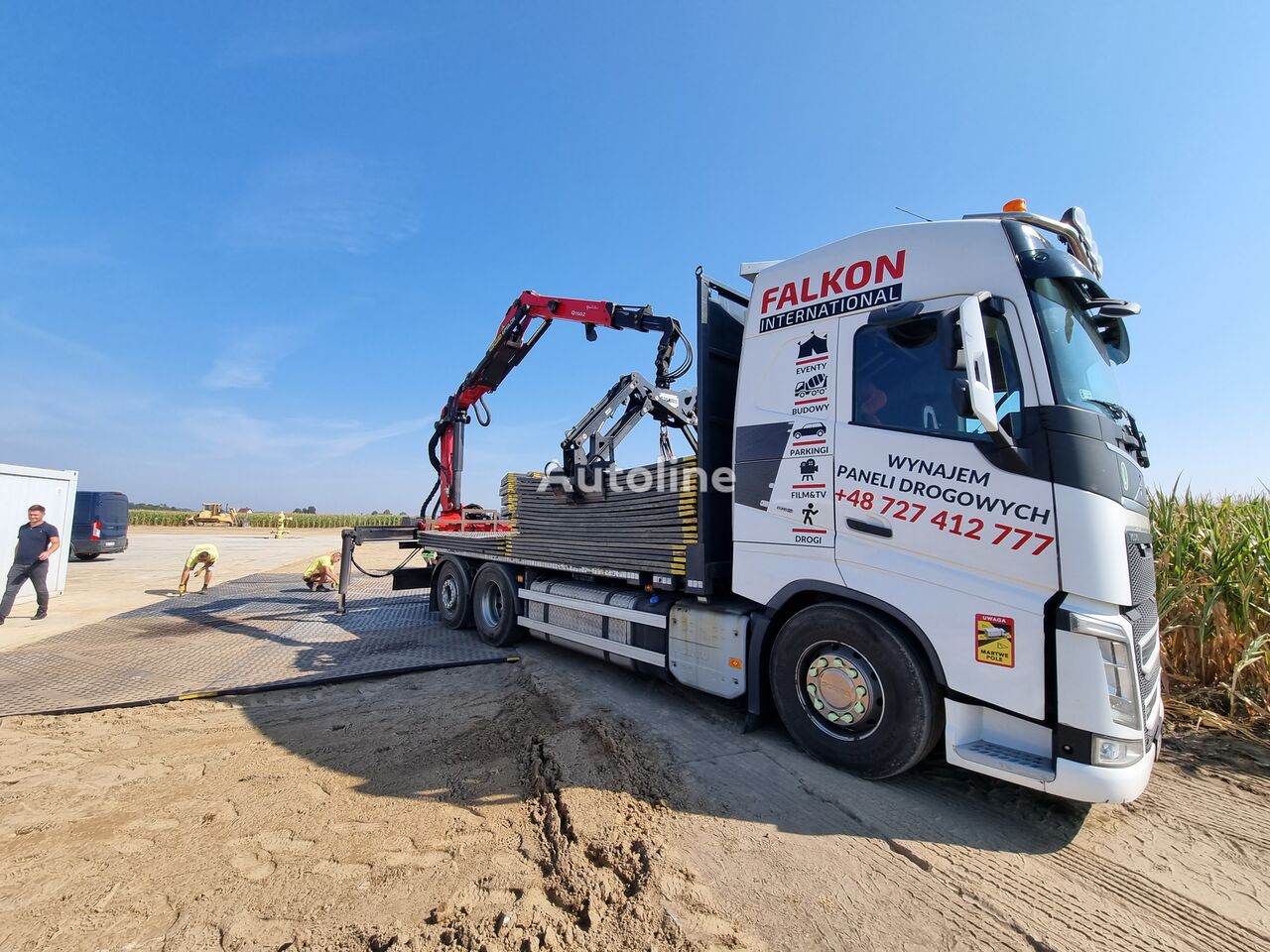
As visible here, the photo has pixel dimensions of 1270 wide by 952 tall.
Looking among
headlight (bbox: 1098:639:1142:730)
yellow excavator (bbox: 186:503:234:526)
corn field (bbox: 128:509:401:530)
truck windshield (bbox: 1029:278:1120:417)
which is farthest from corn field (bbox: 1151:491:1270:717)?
yellow excavator (bbox: 186:503:234:526)

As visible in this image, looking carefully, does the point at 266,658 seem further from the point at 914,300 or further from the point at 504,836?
the point at 914,300

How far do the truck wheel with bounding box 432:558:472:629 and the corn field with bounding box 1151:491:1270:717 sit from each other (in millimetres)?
7267

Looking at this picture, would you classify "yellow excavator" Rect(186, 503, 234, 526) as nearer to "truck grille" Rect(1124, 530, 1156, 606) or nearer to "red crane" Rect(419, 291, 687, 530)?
"red crane" Rect(419, 291, 687, 530)

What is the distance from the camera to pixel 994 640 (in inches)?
114

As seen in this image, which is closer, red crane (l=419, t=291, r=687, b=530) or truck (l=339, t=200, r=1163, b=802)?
truck (l=339, t=200, r=1163, b=802)

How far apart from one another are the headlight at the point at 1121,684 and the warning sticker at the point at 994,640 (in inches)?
13.6

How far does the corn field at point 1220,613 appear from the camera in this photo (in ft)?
14.7

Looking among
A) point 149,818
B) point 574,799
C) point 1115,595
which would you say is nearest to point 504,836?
point 574,799

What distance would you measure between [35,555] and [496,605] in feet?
22.8

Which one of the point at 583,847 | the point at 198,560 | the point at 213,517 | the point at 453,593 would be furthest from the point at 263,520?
the point at 583,847

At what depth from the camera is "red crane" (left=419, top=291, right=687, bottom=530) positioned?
6684 mm

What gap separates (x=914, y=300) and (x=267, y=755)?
16.0 feet

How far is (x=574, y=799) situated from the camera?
124 inches

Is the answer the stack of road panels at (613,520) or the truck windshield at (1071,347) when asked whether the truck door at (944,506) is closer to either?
the truck windshield at (1071,347)
